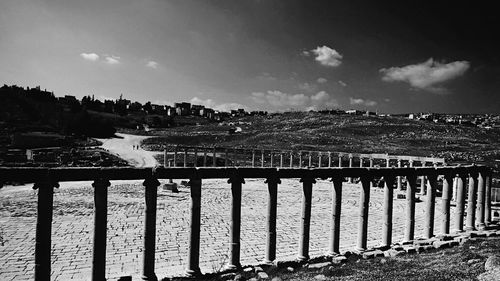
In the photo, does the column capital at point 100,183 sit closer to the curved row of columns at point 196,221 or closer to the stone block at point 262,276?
the curved row of columns at point 196,221

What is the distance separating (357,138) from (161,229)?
83.4m

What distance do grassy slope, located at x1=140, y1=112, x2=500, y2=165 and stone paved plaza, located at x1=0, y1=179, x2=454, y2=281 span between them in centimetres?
4825

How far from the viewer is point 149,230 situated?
9586 millimetres

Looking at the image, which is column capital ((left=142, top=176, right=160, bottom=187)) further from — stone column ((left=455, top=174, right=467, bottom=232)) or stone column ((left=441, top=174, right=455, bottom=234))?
stone column ((left=455, top=174, right=467, bottom=232))

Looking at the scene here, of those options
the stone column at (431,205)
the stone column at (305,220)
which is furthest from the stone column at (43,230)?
the stone column at (431,205)

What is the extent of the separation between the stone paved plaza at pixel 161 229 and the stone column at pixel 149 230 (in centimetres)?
72

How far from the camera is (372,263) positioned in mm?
10508

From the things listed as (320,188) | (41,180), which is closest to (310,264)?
(41,180)

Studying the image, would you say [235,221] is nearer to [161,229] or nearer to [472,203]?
[161,229]

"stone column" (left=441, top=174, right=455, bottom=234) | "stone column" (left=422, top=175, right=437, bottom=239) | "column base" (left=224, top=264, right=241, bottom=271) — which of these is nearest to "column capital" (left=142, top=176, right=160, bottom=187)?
"column base" (left=224, top=264, right=241, bottom=271)

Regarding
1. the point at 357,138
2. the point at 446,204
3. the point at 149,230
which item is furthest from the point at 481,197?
the point at 357,138

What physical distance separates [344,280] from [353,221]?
11331 mm

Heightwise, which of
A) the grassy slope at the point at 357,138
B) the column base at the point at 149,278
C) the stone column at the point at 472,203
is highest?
the grassy slope at the point at 357,138

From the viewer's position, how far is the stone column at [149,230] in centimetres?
948
